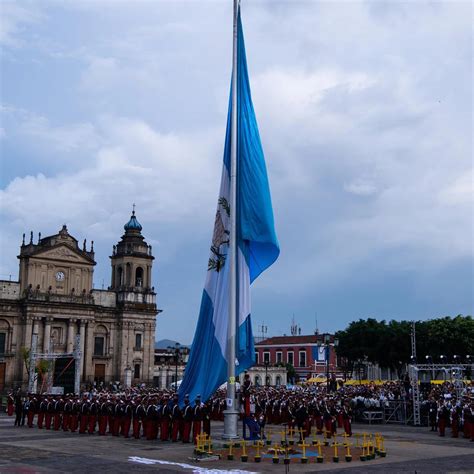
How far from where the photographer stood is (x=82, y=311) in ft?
226

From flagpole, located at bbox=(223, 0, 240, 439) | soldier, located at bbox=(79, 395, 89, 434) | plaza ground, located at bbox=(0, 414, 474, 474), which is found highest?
flagpole, located at bbox=(223, 0, 240, 439)

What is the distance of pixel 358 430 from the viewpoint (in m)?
29.3

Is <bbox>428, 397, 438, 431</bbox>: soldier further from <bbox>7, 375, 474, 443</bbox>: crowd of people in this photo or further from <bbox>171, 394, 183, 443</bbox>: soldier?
<bbox>171, 394, 183, 443</bbox>: soldier

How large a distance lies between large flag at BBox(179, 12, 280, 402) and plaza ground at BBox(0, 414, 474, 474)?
2.65 m

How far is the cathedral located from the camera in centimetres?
6494

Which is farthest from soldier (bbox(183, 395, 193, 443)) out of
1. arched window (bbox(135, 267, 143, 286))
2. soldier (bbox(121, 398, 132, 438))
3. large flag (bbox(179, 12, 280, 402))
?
arched window (bbox(135, 267, 143, 286))

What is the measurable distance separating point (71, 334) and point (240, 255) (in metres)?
52.1

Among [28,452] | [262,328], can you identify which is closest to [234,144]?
[28,452]

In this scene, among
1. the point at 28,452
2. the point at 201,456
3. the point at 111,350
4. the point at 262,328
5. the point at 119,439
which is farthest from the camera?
the point at 262,328

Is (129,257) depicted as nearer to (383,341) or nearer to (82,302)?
(82,302)

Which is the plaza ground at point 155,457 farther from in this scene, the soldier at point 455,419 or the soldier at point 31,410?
the soldier at point 31,410

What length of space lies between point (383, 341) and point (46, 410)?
47.5 metres

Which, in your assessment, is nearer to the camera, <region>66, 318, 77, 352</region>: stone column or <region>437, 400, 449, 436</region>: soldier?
<region>437, 400, 449, 436</region>: soldier

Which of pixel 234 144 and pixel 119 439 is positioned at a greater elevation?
pixel 234 144
